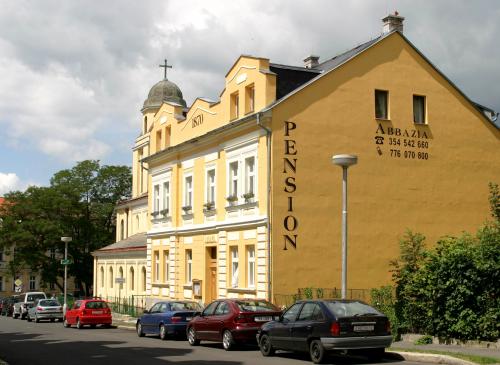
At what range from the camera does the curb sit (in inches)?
608

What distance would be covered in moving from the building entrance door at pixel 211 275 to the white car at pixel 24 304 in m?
18.0

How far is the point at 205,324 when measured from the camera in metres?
22.4

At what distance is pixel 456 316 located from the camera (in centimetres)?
2053

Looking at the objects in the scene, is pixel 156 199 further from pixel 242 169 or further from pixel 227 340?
pixel 227 340

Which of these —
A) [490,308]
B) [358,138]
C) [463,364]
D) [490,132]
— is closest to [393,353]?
[463,364]

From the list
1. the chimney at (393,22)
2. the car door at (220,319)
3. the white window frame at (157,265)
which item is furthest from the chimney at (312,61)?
the car door at (220,319)

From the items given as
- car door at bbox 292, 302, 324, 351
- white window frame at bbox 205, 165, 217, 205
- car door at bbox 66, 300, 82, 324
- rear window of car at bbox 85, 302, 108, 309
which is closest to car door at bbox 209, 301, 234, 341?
car door at bbox 292, 302, 324, 351

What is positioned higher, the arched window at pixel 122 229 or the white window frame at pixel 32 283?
the arched window at pixel 122 229

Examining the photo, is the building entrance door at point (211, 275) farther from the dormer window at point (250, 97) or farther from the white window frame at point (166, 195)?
the dormer window at point (250, 97)

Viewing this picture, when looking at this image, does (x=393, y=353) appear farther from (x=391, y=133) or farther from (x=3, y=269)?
(x=3, y=269)

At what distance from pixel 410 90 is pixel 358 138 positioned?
3576 millimetres

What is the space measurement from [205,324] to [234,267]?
10.4 meters

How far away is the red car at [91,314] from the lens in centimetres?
3616

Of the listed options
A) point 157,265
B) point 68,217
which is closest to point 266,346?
point 157,265
